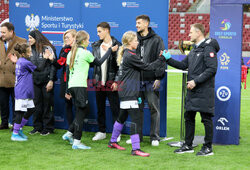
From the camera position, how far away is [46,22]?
21.9 feet

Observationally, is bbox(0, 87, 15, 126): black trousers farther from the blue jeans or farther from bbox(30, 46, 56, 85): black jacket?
the blue jeans

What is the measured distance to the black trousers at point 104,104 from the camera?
19.3ft

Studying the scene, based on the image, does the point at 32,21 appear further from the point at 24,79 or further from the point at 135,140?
the point at 135,140

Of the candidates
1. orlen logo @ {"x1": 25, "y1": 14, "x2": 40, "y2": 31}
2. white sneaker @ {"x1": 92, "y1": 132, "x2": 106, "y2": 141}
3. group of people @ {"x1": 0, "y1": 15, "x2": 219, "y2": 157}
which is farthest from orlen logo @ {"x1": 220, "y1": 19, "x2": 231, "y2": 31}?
orlen logo @ {"x1": 25, "y1": 14, "x2": 40, "y2": 31}

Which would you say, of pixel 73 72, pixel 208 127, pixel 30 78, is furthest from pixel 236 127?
pixel 30 78

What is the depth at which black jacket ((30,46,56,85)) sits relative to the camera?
5.96 metres

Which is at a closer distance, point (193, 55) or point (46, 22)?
point (193, 55)

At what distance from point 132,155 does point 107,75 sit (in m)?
1.52

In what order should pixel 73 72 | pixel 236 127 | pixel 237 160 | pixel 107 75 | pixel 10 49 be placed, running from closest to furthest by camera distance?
pixel 237 160, pixel 73 72, pixel 236 127, pixel 107 75, pixel 10 49

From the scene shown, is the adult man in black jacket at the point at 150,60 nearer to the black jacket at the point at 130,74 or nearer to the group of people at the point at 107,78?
the group of people at the point at 107,78

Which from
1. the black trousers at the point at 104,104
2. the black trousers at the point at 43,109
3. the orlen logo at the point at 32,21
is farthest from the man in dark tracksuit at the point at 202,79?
the orlen logo at the point at 32,21

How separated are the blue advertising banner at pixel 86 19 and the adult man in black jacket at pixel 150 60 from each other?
0.37 meters

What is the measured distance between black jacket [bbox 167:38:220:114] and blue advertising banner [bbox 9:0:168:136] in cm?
113

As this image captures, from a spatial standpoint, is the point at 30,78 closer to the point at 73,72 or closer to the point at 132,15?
the point at 73,72
